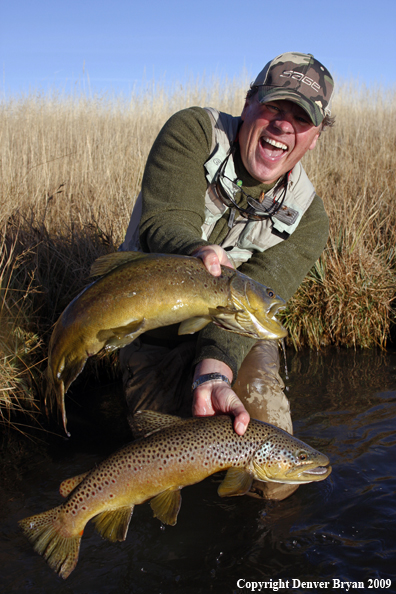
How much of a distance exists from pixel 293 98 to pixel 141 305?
190cm

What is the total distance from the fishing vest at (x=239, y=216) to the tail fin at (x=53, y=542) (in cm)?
193

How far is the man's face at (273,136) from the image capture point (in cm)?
338

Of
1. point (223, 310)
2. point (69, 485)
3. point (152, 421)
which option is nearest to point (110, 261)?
point (223, 310)

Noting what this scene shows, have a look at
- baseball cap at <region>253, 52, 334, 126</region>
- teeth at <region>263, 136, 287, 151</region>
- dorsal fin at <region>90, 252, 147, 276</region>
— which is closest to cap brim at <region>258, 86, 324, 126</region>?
baseball cap at <region>253, 52, 334, 126</region>

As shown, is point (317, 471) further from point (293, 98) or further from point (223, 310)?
point (293, 98)

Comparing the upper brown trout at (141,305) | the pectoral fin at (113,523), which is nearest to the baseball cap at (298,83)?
the upper brown trout at (141,305)

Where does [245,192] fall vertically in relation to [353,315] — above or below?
above

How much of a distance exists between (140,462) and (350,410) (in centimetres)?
315

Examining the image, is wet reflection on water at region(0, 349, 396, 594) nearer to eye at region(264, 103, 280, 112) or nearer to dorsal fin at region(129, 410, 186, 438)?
dorsal fin at region(129, 410, 186, 438)

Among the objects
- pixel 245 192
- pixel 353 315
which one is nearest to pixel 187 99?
pixel 353 315

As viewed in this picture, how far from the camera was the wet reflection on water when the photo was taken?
2883 mm

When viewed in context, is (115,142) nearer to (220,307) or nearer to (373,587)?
(220,307)

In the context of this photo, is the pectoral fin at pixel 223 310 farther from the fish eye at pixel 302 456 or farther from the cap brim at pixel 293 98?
the cap brim at pixel 293 98

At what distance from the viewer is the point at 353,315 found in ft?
20.2
